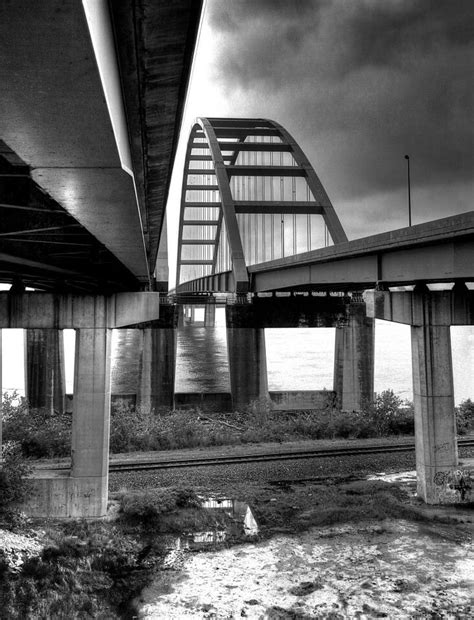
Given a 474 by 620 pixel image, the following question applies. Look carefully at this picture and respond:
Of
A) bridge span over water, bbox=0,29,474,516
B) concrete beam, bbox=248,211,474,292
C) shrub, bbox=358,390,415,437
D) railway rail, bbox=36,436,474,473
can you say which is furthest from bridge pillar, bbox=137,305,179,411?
shrub, bbox=358,390,415,437

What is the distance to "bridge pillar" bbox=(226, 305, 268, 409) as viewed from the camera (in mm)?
30297

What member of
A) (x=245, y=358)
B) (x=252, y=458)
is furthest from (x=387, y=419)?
(x=252, y=458)

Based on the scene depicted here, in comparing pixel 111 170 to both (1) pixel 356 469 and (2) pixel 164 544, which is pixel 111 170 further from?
(1) pixel 356 469

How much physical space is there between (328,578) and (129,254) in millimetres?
6901

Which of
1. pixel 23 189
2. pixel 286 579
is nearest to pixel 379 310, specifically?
pixel 286 579

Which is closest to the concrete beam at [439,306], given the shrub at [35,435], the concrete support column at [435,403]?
the concrete support column at [435,403]

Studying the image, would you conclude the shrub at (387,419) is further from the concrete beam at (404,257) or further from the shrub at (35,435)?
the shrub at (35,435)

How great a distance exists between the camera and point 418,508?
13.6 metres

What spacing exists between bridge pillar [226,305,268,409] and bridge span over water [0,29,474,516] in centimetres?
8

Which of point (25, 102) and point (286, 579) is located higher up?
point (25, 102)

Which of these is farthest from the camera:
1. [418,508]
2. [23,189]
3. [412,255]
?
[412,255]

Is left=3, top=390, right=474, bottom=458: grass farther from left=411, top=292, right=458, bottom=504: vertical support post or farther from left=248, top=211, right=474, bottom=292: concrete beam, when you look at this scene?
left=411, top=292, right=458, bottom=504: vertical support post

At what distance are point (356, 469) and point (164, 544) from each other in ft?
28.1

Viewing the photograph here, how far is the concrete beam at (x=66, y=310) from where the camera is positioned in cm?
1450
